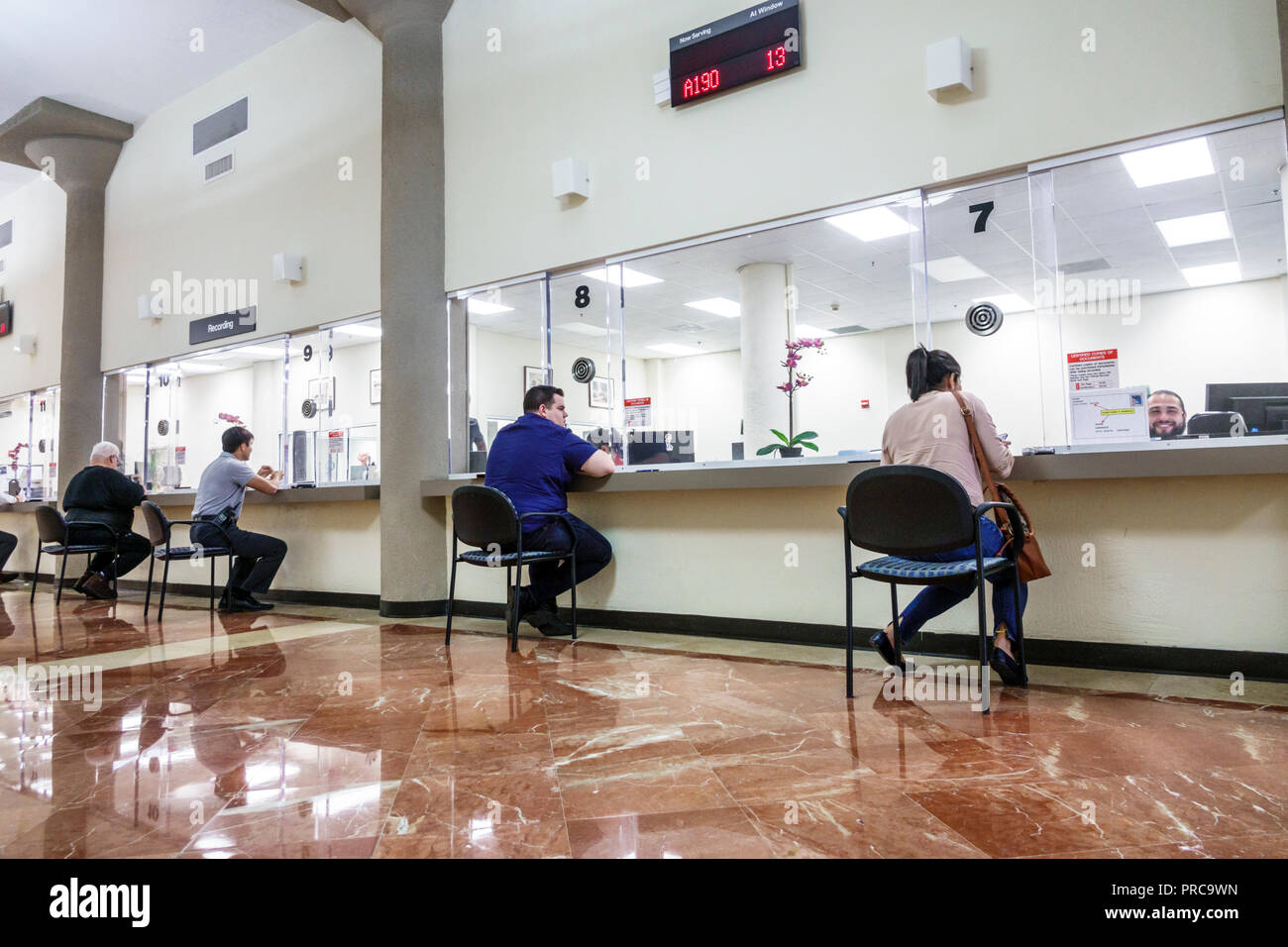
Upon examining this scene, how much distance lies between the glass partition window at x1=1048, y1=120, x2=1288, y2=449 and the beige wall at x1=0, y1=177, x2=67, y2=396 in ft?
30.0

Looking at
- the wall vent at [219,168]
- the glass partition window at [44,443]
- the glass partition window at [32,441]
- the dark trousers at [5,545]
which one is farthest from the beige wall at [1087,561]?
the glass partition window at [44,443]

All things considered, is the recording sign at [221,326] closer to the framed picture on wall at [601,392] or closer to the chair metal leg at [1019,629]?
Answer: the framed picture on wall at [601,392]

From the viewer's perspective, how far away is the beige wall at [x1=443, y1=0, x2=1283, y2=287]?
9.99 feet

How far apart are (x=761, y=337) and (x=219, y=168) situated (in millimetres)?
→ 5176

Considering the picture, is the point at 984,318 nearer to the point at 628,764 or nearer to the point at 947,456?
the point at 947,456

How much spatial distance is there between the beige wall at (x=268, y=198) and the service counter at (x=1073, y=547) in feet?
9.63

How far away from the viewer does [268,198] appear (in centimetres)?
638

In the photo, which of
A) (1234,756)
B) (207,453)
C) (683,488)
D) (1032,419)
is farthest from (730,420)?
(1234,756)

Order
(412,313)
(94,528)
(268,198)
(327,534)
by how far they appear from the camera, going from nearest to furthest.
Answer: (412,313), (327,534), (94,528), (268,198)

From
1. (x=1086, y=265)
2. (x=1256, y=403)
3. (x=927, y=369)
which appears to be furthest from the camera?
(x=1086, y=265)

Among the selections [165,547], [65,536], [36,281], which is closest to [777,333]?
[165,547]

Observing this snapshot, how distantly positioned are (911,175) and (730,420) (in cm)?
1062

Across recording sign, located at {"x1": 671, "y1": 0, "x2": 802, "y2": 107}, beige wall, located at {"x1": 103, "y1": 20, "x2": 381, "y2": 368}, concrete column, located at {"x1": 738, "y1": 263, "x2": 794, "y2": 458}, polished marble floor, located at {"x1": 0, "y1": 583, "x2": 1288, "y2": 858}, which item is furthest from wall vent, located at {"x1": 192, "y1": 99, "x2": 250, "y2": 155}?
polished marble floor, located at {"x1": 0, "y1": 583, "x2": 1288, "y2": 858}

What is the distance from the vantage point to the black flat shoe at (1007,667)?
2.91m
